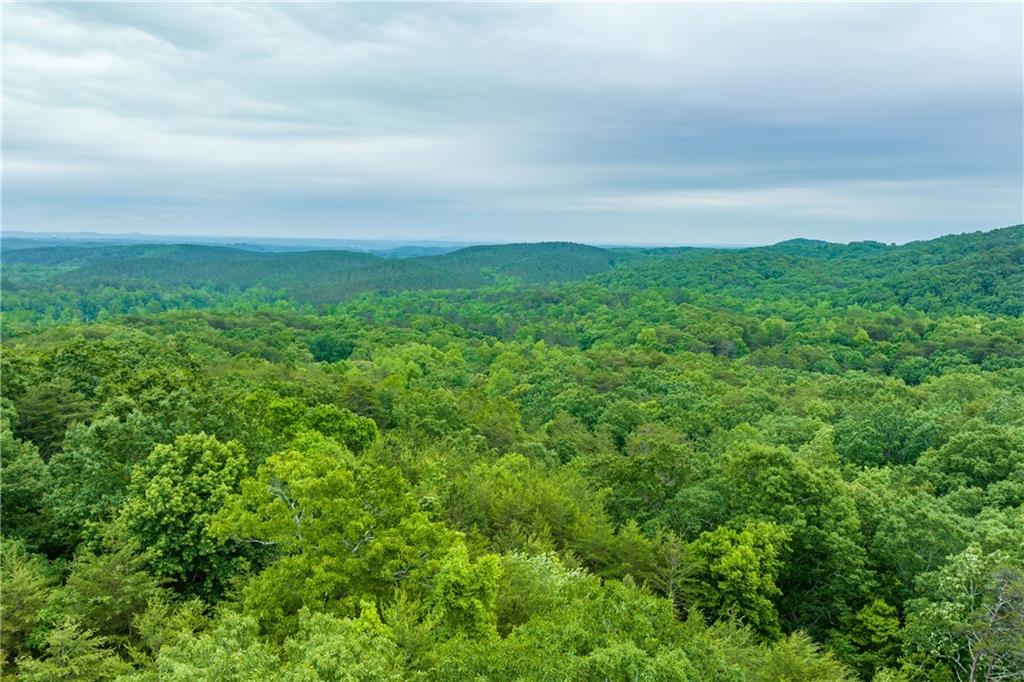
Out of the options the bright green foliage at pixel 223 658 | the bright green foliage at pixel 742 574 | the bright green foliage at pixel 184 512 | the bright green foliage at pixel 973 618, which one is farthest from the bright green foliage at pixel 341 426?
the bright green foliage at pixel 973 618

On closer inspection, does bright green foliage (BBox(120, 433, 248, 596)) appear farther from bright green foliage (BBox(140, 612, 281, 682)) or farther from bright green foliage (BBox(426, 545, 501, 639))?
bright green foliage (BBox(426, 545, 501, 639))

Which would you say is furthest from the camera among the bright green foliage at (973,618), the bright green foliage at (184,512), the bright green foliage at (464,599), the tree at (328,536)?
the bright green foliage at (184,512)

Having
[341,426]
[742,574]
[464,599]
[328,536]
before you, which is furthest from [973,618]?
Result: [341,426]

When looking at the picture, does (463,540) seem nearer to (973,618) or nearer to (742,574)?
(742,574)

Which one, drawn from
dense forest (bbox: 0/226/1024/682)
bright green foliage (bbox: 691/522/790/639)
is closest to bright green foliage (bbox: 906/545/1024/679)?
dense forest (bbox: 0/226/1024/682)

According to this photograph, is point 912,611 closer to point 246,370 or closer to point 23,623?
point 23,623

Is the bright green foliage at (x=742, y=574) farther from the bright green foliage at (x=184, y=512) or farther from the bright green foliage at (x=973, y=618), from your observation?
the bright green foliage at (x=184, y=512)
